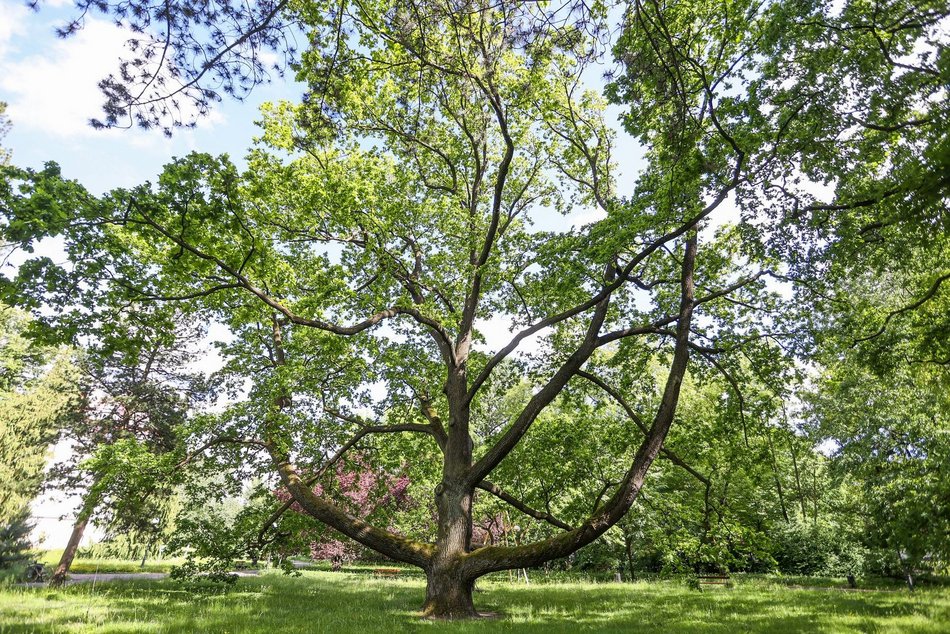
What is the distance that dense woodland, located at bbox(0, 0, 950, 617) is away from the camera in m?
6.38

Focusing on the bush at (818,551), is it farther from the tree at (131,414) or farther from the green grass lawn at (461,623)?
the tree at (131,414)

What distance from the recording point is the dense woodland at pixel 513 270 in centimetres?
638

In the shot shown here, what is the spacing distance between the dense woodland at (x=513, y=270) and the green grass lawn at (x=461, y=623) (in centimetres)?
115

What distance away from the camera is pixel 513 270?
12.5 m

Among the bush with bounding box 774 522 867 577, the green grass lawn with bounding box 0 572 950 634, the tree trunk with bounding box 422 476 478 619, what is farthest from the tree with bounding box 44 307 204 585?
the bush with bounding box 774 522 867 577

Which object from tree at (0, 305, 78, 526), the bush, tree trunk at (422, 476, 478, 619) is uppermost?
tree at (0, 305, 78, 526)

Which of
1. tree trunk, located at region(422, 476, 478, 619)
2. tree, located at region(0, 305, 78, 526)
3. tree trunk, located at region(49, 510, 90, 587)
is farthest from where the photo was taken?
tree trunk, located at region(49, 510, 90, 587)

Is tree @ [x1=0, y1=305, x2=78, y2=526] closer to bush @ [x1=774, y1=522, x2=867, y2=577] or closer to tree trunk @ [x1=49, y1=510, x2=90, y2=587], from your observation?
tree trunk @ [x1=49, y1=510, x2=90, y2=587]

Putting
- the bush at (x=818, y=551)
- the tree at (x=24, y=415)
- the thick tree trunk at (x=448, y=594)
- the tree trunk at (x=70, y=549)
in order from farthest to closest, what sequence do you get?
the bush at (x=818, y=551) < the tree trunk at (x=70, y=549) < the tree at (x=24, y=415) < the thick tree trunk at (x=448, y=594)

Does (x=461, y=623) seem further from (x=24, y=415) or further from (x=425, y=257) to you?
(x=24, y=415)

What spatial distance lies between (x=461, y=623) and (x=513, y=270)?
27.3ft

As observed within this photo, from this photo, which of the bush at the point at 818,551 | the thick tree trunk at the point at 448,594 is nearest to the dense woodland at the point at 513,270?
the thick tree trunk at the point at 448,594

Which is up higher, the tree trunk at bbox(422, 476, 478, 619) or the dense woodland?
the dense woodland

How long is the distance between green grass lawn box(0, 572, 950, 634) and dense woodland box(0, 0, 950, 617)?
115cm
